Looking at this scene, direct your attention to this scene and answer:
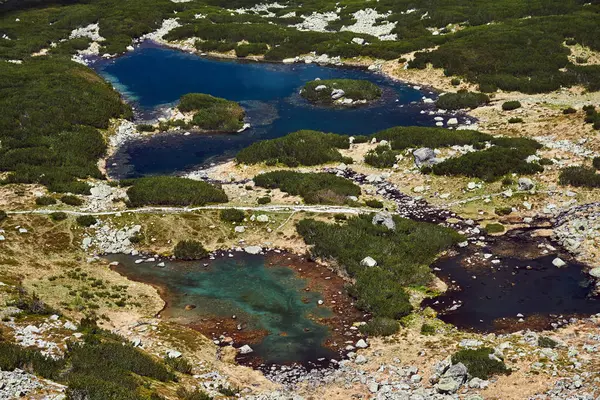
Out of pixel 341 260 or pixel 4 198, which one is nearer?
pixel 341 260

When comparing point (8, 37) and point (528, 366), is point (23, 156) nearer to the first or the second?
point (528, 366)

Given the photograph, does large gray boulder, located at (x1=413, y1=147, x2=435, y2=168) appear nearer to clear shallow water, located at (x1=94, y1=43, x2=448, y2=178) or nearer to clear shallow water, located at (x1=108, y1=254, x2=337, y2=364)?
clear shallow water, located at (x1=94, y1=43, x2=448, y2=178)

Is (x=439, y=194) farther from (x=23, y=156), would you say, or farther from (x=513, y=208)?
(x=23, y=156)

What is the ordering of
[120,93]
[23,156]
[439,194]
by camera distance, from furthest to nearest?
[120,93]
[23,156]
[439,194]

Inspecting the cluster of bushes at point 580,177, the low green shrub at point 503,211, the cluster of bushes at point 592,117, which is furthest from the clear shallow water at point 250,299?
the cluster of bushes at point 592,117

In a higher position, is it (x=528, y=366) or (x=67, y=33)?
(x=528, y=366)

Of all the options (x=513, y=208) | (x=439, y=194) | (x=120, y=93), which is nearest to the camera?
(x=513, y=208)

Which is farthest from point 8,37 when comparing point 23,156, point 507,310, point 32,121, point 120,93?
point 507,310
